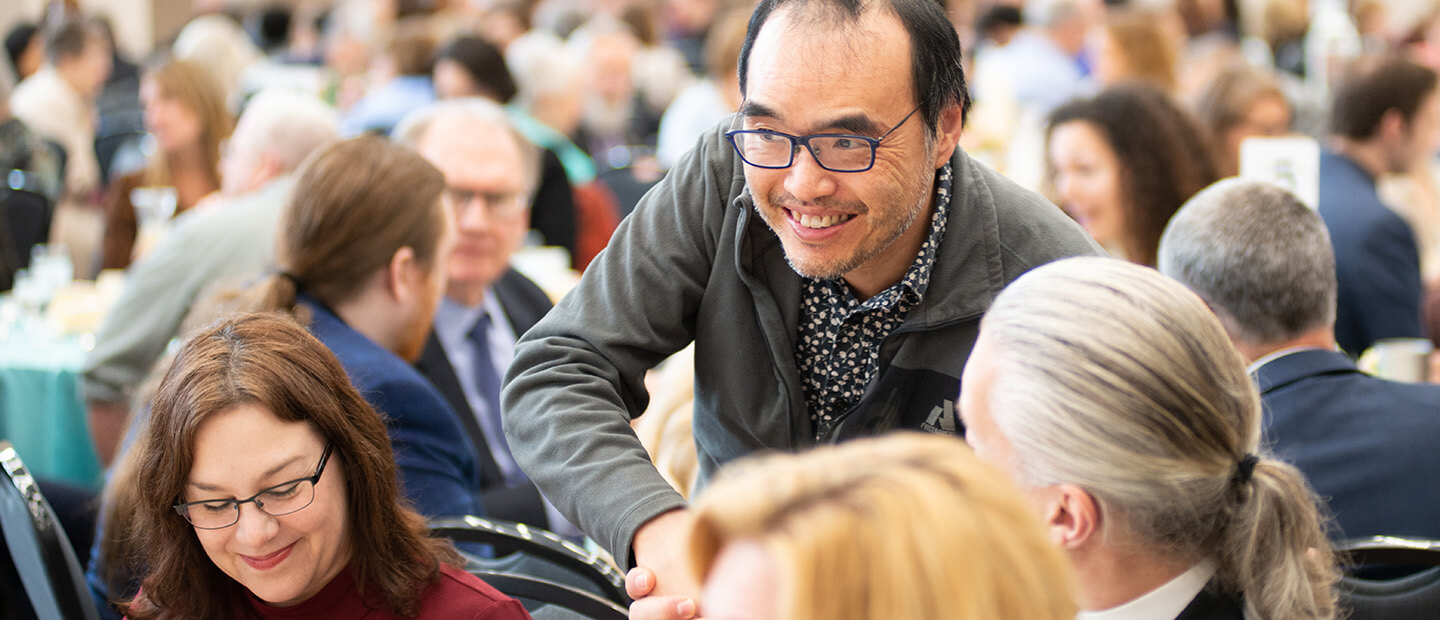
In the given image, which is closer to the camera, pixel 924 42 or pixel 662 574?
pixel 662 574

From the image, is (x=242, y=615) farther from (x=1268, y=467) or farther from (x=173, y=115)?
(x=173, y=115)

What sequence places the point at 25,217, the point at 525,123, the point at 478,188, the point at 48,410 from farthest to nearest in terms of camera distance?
the point at 525,123, the point at 25,217, the point at 48,410, the point at 478,188

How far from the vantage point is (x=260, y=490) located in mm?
1518

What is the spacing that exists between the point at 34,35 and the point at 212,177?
474cm

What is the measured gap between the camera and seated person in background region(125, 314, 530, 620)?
1511mm

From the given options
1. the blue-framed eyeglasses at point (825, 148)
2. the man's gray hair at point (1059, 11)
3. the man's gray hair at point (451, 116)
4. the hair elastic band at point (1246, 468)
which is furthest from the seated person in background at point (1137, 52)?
the hair elastic band at point (1246, 468)

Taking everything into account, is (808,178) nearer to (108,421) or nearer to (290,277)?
(290,277)

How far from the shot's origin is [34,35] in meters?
8.38

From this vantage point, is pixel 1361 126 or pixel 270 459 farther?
pixel 1361 126

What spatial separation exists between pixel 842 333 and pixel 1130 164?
1913mm

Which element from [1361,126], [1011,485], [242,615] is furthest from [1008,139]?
[1011,485]

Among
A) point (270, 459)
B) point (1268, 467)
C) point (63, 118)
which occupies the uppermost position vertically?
point (1268, 467)

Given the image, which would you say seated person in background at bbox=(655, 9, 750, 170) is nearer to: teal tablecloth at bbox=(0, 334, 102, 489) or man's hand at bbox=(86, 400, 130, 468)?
teal tablecloth at bbox=(0, 334, 102, 489)

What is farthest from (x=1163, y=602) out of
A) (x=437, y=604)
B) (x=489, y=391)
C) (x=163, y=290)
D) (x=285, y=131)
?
(x=285, y=131)
